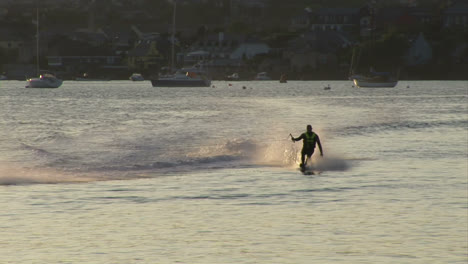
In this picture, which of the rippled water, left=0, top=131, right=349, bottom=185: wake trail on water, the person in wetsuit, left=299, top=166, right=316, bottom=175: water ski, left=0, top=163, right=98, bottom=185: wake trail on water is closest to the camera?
the rippled water

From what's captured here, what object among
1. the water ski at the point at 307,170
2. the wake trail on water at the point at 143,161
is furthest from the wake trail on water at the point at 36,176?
the water ski at the point at 307,170

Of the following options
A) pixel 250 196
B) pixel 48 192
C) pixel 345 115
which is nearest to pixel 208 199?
pixel 250 196

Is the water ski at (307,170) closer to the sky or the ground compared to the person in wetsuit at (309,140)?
closer to the ground

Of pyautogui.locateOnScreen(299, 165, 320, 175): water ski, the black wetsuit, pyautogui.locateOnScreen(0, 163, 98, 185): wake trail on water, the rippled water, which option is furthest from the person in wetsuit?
Answer: pyautogui.locateOnScreen(0, 163, 98, 185): wake trail on water

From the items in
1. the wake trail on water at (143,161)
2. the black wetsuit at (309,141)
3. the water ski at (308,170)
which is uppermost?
the black wetsuit at (309,141)

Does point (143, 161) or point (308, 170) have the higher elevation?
point (308, 170)

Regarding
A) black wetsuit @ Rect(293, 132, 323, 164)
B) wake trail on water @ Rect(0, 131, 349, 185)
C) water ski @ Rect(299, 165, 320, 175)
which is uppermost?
black wetsuit @ Rect(293, 132, 323, 164)

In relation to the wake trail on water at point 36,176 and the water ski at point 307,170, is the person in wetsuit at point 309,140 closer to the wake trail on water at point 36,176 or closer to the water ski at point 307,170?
the water ski at point 307,170

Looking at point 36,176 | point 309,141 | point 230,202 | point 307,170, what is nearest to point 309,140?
point 309,141

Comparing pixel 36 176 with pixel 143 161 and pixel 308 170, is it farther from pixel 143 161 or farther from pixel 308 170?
pixel 308 170

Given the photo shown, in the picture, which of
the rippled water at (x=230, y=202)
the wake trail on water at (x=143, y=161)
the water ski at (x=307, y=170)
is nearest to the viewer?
the rippled water at (x=230, y=202)

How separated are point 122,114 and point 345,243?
84.4 metres

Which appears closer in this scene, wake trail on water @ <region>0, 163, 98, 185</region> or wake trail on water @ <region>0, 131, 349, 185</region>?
wake trail on water @ <region>0, 163, 98, 185</region>

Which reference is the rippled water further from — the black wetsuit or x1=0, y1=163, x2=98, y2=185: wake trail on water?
the black wetsuit
